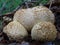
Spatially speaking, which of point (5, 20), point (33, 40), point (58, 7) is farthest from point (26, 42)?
point (58, 7)

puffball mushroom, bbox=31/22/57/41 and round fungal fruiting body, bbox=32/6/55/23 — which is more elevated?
round fungal fruiting body, bbox=32/6/55/23

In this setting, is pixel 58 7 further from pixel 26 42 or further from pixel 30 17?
pixel 26 42

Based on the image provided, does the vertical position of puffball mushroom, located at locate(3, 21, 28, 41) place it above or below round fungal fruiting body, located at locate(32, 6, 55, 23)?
below

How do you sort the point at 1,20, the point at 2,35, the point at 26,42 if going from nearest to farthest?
the point at 26,42, the point at 2,35, the point at 1,20
